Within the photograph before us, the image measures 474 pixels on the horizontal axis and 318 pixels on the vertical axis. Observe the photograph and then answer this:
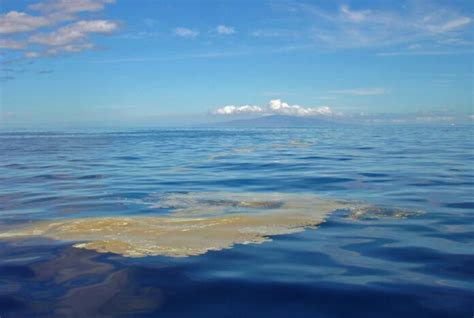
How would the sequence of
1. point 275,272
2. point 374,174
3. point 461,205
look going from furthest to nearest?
point 374,174 < point 461,205 < point 275,272

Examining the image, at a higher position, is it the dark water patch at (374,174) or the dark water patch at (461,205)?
the dark water patch at (374,174)

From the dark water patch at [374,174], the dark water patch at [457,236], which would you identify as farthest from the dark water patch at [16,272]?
the dark water patch at [374,174]

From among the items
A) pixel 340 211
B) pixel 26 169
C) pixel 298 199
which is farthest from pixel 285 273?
pixel 26 169

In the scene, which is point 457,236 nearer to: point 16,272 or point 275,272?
point 275,272

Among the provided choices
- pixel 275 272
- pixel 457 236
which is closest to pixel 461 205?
pixel 457 236

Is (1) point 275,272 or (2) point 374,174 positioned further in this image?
(2) point 374,174

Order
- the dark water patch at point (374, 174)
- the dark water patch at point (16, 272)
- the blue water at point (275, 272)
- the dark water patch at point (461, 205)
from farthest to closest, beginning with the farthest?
the dark water patch at point (374, 174) < the dark water patch at point (461, 205) < the dark water patch at point (16, 272) < the blue water at point (275, 272)

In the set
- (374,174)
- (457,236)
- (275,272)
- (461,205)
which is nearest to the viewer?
(275,272)

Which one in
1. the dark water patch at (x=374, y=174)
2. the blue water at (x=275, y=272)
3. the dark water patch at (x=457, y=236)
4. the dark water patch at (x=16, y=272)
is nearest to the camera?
the blue water at (x=275, y=272)

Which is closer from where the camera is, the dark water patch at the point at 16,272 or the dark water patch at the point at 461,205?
the dark water patch at the point at 16,272

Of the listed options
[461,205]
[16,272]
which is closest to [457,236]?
[461,205]

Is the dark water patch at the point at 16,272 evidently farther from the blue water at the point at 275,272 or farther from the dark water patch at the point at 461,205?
the dark water patch at the point at 461,205

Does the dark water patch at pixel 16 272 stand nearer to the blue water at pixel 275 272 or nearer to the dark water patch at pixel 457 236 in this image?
the blue water at pixel 275 272

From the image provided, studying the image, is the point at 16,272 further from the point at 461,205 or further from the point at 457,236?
the point at 461,205
